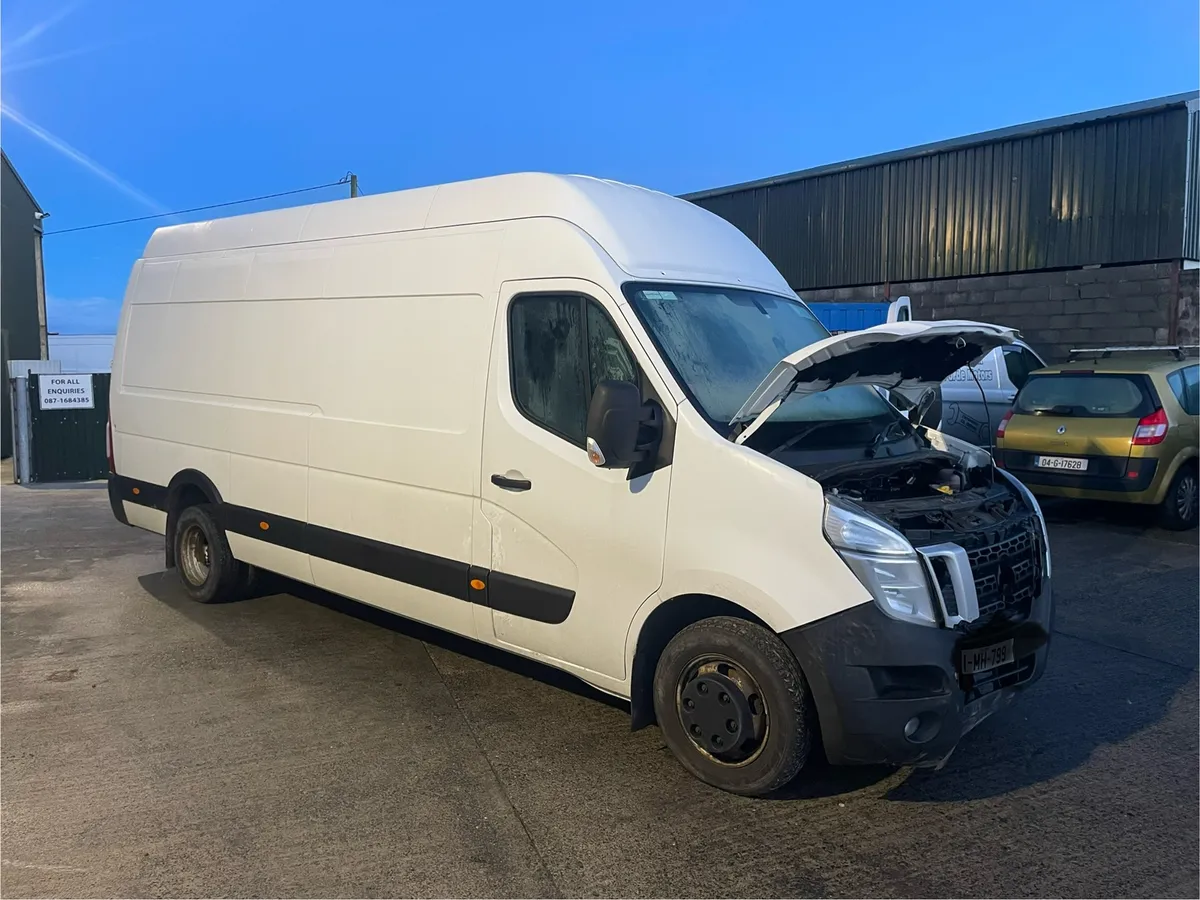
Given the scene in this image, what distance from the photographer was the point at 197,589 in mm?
6832

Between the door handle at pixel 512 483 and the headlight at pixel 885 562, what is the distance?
151 centimetres

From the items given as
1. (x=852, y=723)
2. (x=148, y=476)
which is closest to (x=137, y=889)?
(x=852, y=723)

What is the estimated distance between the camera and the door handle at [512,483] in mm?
4340

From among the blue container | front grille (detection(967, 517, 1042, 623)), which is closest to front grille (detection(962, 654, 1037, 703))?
front grille (detection(967, 517, 1042, 623))

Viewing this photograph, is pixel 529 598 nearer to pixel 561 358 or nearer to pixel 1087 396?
pixel 561 358

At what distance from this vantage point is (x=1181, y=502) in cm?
916

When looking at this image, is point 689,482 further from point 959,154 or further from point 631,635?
point 959,154

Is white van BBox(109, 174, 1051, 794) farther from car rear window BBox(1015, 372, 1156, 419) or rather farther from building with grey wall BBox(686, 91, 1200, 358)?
building with grey wall BBox(686, 91, 1200, 358)

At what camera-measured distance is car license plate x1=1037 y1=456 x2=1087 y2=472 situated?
9242 millimetres

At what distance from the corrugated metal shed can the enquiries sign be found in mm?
13896

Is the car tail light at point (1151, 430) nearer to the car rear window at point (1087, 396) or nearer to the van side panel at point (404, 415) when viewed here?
the car rear window at point (1087, 396)

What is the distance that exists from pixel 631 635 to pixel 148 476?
482 cm

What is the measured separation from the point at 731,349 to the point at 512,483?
1.24 meters

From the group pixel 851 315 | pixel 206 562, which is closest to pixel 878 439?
pixel 206 562
